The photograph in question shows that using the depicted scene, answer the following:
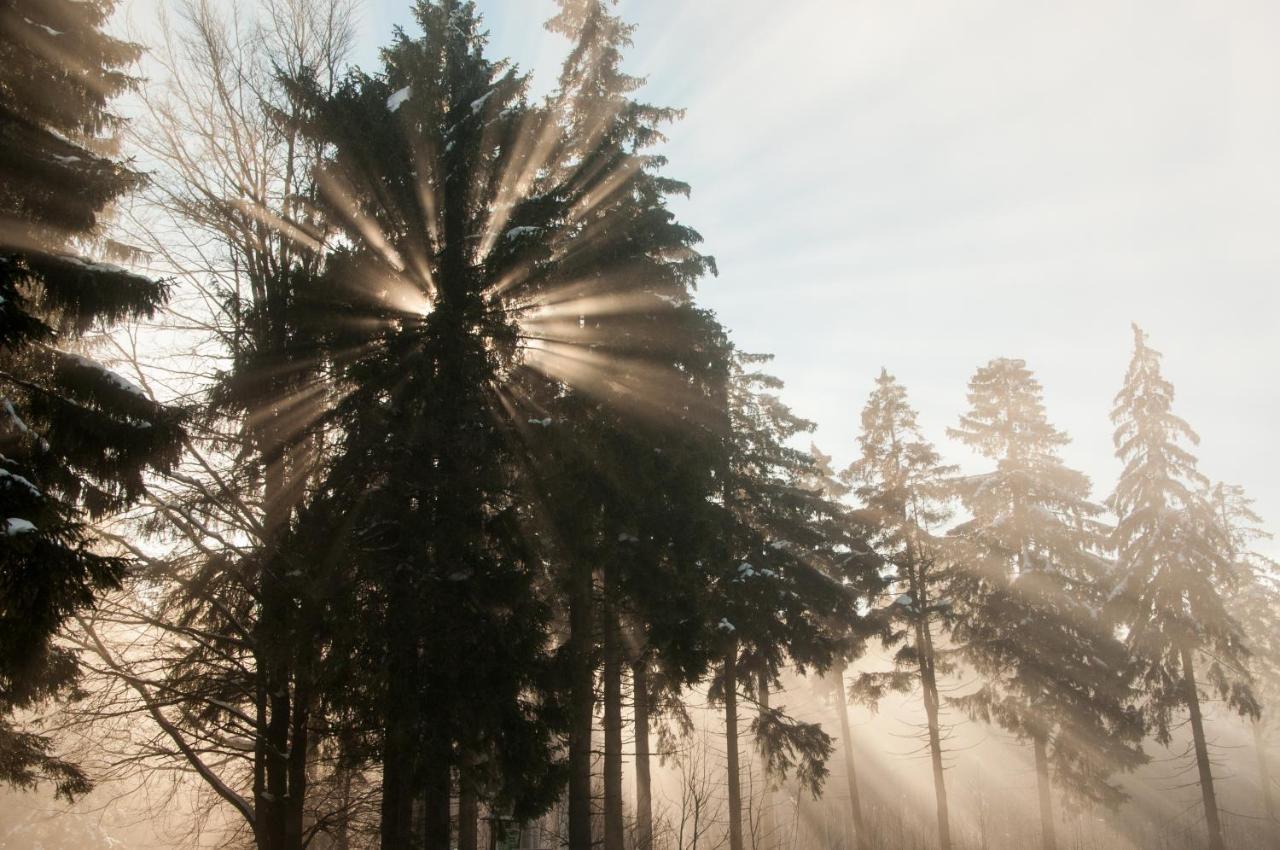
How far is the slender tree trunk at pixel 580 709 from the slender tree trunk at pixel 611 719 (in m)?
0.50

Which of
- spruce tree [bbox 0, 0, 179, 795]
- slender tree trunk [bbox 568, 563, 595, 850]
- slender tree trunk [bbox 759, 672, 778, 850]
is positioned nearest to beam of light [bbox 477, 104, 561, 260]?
spruce tree [bbox 0, 0, 179, 795]

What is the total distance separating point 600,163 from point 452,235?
4.67 m

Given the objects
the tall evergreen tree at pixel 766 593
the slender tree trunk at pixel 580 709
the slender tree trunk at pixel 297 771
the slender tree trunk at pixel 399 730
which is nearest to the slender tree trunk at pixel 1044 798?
the tall evergreen tree at pixel 766 593

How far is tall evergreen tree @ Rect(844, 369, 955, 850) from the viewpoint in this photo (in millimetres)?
22266

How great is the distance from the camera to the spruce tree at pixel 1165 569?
2284 cm

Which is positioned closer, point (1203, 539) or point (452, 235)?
point (452, 235)

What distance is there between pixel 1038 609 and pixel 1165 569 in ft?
18.3

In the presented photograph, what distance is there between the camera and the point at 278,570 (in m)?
9.91

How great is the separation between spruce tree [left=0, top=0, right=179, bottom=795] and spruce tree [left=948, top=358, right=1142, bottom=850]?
22184 mm

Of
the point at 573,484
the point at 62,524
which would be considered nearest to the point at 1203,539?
the point at 573,484

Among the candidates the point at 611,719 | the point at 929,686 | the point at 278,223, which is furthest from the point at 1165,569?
the point at 278,223

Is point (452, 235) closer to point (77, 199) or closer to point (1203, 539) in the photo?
point (77, 199)

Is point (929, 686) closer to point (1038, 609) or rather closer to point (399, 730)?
point (1038, 609)

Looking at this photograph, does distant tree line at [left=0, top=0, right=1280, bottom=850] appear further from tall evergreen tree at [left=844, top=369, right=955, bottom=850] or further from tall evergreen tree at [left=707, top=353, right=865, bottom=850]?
tall evergreen tree at [left=844, top=369, right=955, bottom=850]
